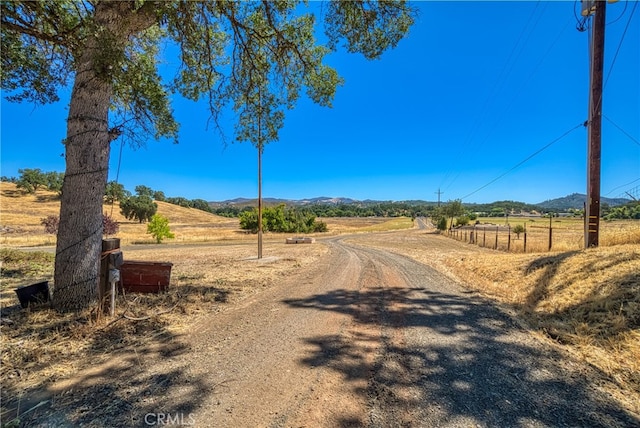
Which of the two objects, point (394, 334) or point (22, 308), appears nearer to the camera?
point (394, 334)

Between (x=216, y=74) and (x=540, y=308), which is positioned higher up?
(x=216, y=74)

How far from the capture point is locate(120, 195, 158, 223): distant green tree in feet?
220

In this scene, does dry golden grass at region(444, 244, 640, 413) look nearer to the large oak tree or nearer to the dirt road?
the dirt road

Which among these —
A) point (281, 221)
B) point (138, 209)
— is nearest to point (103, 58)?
point (281, 221)

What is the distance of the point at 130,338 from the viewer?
3.64 meters

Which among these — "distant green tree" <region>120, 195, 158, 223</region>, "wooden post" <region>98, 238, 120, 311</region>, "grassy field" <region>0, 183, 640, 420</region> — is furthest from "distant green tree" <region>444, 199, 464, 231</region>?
"distant green tree" <region>120, 195, 158, 223</region>

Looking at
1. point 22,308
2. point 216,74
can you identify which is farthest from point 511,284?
point 22,308

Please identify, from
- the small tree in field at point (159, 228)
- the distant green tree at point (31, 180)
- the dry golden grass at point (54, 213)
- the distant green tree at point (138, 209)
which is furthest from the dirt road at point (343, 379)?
the distant green tree at point (31, 180)

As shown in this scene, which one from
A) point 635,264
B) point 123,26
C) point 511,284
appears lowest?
point 511,284

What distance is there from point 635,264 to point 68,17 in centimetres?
1068

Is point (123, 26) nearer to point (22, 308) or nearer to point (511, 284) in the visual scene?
point (22, 308)

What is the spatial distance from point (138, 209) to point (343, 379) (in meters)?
76.8

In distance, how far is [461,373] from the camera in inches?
115

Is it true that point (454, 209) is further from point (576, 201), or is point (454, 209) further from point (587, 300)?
point (587, 300)
